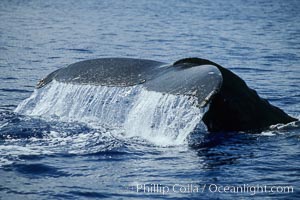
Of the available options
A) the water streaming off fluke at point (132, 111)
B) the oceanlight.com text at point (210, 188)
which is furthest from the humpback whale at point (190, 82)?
the oceanlight.com text at point (210, 188)

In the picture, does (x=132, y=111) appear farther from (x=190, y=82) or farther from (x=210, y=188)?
(x=210, y=188)

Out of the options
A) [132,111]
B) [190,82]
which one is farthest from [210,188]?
[132,111]

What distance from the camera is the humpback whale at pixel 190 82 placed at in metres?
5.91

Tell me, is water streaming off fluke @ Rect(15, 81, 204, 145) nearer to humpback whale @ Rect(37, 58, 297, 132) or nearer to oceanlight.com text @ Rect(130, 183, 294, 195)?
humpback whale @ Rect(37, 58, 297, 132)

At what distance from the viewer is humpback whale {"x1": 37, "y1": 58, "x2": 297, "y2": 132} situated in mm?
5910

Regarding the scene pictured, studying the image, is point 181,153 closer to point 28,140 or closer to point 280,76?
point 28,140

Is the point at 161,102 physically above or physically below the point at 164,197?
above

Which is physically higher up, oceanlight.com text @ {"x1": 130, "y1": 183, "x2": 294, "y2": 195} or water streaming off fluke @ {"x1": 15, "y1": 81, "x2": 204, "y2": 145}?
water streaming off fluke @ {"x1": 15, "y1": 81, "x2": 204, "y2": 145}

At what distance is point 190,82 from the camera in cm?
558

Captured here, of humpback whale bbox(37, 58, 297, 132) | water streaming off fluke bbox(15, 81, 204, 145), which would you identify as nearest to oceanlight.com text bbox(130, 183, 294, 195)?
water streaming off fluke bbox(15, 81, 204, 145)

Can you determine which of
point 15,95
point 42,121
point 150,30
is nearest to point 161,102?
point 42,121

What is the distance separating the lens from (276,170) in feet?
20.0

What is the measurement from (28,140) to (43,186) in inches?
59.1

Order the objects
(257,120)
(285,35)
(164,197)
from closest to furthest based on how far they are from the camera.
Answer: (164,197) → (257,120) → (285,35)
